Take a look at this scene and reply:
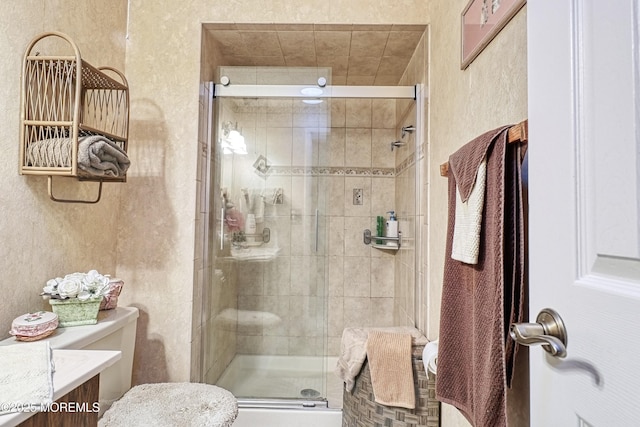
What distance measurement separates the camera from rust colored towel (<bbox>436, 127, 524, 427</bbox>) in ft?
2.20

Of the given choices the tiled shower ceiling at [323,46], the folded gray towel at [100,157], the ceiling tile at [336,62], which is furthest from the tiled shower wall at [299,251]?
the folded gray towel at [100,157]

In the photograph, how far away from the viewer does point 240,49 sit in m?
1.99

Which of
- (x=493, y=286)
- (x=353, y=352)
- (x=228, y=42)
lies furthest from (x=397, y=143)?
(x=493, y=286)

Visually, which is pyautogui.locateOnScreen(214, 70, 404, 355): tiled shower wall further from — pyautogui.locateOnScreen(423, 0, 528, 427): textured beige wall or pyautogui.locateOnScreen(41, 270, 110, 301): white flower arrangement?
pyautogui.locateOnScreen(41, 270, 110, 301): white flower arrangement

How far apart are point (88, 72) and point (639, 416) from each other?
180 centimetres

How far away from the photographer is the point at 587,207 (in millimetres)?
436

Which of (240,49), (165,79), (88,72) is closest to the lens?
(88,72)

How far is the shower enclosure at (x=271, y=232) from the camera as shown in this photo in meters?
1.92

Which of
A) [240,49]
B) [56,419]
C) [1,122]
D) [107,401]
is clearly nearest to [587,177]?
[56,419]

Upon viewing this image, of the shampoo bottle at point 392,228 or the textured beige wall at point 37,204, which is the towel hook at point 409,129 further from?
the textured beige wall at point 37,204

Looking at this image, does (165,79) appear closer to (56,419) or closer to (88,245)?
(88,245)

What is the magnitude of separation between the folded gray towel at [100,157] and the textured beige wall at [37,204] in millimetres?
239

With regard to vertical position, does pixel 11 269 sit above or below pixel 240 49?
below

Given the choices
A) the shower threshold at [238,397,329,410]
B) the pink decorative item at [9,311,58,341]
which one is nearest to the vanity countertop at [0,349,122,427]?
the pink decorative item at [9,311,58,341]
